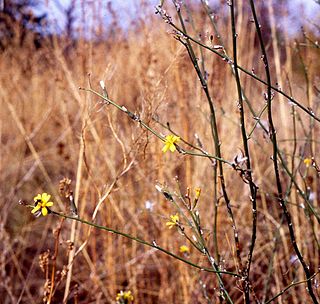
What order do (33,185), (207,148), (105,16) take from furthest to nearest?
1. (33,185)
2. (105,16)
3. (207,148)

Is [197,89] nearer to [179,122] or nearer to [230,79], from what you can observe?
[179,122]

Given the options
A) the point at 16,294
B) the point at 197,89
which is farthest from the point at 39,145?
the point at 197,89

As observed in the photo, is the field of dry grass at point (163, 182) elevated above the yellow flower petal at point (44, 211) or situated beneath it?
elevated above

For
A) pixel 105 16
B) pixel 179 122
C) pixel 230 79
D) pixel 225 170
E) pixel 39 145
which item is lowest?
pixel 225 170

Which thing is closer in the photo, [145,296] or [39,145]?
[145,296]

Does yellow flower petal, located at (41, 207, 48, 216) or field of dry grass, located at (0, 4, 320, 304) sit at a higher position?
field of dry grass, located at (0, 4, 320, 304)

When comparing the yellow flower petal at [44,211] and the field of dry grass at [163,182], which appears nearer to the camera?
the yellow flower petal at [44,211]

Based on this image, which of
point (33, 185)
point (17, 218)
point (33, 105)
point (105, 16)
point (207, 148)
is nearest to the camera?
point (207, 148)

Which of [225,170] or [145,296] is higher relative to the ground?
[225,170]

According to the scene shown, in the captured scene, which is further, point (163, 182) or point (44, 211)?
point (163, 182)

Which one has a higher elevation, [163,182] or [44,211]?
[163,182]

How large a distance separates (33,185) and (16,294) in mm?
1967

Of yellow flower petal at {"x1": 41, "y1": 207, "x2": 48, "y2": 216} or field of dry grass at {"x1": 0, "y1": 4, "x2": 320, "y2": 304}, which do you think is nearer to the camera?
yellow flower petal at {"x1": 41, "y1": 207, "x2": 48, "y2": 216}

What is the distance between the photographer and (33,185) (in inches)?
184
